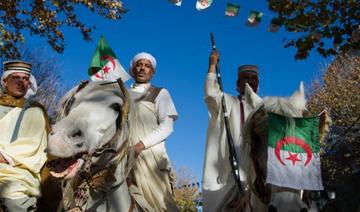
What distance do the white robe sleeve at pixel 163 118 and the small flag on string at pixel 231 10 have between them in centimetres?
338

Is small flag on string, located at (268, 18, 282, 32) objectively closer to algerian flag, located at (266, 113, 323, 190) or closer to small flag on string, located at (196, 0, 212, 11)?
small flag on string, located at (196, 0, 212, 11)

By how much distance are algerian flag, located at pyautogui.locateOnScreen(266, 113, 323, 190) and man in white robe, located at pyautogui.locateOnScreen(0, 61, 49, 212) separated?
2354mm

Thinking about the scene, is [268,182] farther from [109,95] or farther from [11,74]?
[11,74]

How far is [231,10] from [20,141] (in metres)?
4.89

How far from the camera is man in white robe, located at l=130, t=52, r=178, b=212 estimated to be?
5.18m

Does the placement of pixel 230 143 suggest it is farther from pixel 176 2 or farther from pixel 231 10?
pixel 231 10

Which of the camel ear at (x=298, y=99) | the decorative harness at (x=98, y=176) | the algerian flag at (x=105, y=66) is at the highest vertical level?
the algerian flag at (x=105, y=66)

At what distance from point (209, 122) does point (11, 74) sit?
2357 millimetres

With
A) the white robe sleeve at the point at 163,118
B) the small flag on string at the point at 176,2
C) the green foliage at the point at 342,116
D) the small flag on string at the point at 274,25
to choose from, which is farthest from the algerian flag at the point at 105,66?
the green foliage at the point at 342,116

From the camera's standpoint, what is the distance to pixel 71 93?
4102mm

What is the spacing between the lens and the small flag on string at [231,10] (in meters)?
8.62

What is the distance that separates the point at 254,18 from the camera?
344 inches

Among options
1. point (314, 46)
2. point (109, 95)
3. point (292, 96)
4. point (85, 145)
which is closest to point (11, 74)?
point (109, 95)

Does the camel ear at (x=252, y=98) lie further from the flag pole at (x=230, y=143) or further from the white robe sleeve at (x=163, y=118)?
the white robe sleeve at (x=163, y=118)
